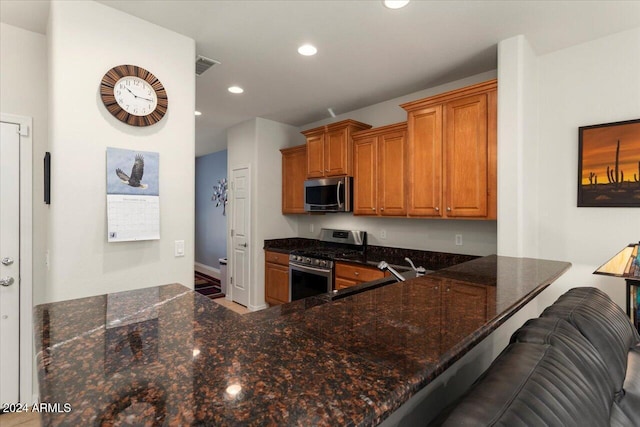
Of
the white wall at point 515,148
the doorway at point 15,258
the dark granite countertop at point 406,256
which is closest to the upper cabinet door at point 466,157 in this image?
the white wall at point 515,148

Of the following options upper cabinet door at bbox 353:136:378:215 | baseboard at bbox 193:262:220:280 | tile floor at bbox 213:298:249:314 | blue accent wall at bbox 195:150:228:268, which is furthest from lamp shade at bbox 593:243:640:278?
baseboard at bbox 193:262:220:280

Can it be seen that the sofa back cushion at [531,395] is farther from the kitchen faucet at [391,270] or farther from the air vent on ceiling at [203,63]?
the air vent on ceiling at [203,63]

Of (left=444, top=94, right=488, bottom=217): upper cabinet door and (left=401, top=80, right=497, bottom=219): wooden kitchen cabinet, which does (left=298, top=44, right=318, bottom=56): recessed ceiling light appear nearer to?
(left=401, top=80, right=497, bottom=219): wooden kitchen cabinet

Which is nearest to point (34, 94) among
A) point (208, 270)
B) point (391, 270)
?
point (391, 270)

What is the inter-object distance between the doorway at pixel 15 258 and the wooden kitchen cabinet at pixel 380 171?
3015 millimetres

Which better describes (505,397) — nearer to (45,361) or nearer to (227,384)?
(227,384)

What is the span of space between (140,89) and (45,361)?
2.05 m

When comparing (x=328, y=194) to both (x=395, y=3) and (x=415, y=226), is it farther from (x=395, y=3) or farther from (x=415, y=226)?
(x=395, y=3)

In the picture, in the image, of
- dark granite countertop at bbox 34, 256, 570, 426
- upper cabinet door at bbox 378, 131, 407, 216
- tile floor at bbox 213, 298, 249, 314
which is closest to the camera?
dark granite countertop at bbox 34, 256, 570, 426

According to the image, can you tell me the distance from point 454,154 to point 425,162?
0.30m

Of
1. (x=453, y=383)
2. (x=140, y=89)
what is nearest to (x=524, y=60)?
(x=453, y=383)

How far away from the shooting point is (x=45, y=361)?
0.66 metres

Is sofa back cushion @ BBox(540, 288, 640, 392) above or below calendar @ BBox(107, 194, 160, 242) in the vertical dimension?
below

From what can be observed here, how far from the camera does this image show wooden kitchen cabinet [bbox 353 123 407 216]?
337 cm
